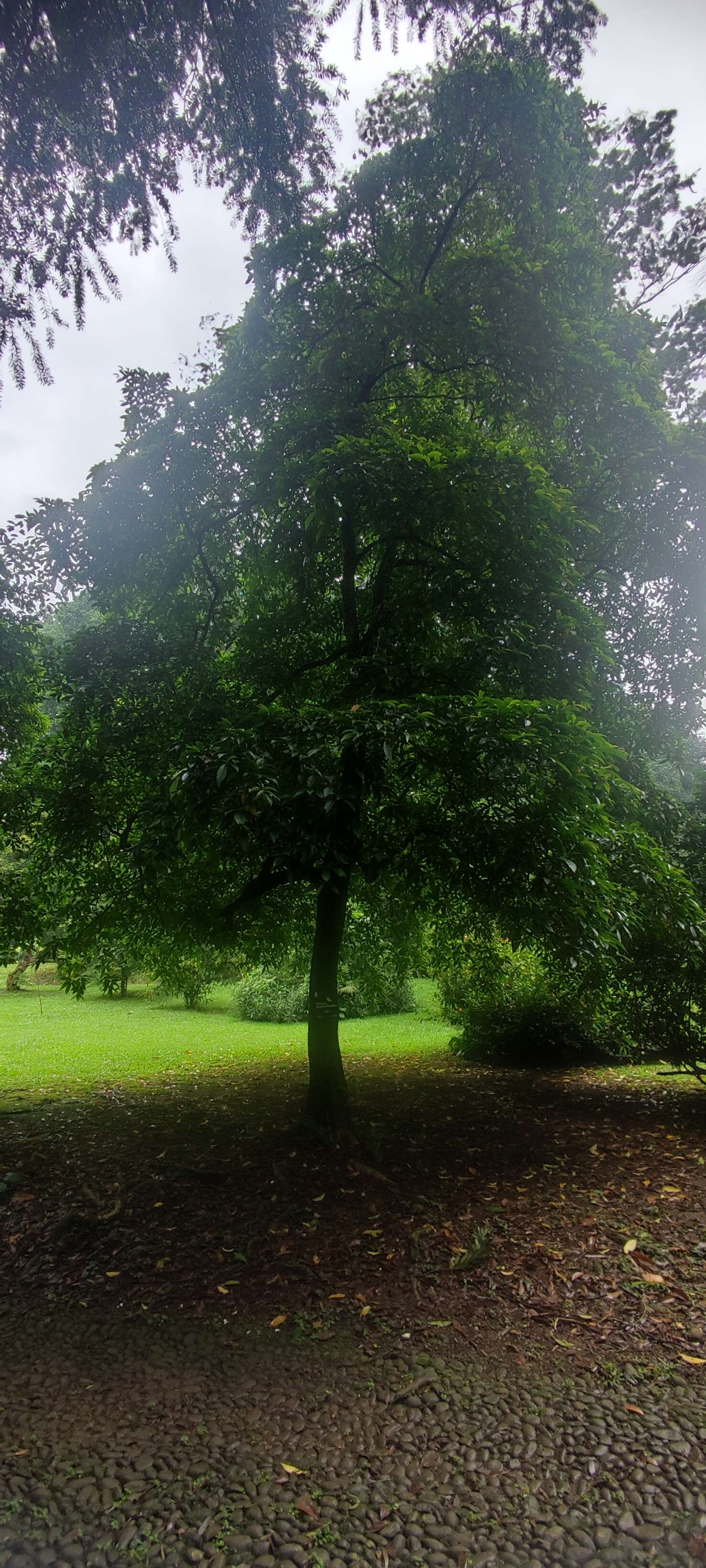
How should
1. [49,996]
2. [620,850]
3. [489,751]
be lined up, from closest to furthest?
[489,751] < [620,850] < [49,996]

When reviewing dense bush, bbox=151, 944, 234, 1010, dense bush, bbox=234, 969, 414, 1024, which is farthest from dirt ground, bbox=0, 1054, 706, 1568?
dense bush, bbox=234, 969, 414, 1024

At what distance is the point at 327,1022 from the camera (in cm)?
652

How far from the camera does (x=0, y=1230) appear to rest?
479 cm

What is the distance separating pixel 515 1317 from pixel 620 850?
10.1ft

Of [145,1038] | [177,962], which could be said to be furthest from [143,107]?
[145,1038]

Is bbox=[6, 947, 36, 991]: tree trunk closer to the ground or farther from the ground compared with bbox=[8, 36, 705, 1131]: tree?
closer to the ground

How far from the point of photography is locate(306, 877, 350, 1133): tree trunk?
6.14 metres

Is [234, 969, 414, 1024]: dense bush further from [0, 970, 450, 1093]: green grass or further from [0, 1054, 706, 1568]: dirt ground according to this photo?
[0, 1054, 706, 1568]: dirt ground

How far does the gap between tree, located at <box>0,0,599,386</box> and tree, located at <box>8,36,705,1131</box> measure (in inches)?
58.0

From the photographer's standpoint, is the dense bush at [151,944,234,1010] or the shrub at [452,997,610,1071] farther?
the shrub at [452,997,610,1071]

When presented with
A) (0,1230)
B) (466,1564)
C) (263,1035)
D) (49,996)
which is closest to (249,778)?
(466,1564)

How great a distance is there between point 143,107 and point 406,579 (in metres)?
3.71

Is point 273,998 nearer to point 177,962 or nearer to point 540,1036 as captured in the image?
point 540,1036

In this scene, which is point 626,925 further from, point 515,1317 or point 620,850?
point 515,1317
